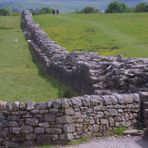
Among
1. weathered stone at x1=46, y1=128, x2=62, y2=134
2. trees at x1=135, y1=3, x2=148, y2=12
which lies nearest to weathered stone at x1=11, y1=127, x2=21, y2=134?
weathered stone at x1=46, y1=128, x2=62, y2=134

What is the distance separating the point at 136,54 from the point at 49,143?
74.0 ft

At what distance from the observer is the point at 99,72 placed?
936 inches

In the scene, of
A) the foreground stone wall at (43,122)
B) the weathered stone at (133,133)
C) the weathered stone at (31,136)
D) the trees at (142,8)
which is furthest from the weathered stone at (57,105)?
the trees at (142,8)

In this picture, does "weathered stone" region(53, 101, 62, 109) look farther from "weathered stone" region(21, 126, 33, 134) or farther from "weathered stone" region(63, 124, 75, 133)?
"weathered stone" region(21, 126, 33, 134)

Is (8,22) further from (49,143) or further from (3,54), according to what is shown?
(49,143)

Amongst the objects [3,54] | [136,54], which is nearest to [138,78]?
[136,54]

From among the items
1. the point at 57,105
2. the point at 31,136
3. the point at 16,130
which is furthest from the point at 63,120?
the point at 16,130

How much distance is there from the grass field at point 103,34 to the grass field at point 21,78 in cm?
398

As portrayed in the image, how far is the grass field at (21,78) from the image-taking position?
1029 inches

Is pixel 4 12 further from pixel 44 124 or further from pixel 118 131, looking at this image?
pixel 44 124

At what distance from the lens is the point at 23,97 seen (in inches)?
996

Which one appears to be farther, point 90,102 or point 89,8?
point 89,8

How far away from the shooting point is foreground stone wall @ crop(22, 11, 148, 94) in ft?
69.1

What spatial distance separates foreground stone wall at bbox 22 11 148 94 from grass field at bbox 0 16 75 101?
2.05ft
